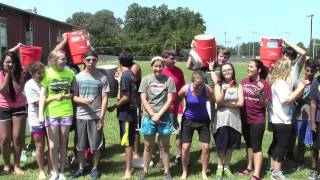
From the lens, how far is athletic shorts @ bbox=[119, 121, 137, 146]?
22.6ft

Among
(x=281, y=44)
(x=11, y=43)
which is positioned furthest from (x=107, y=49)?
(x=281, y=44)

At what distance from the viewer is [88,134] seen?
687cm

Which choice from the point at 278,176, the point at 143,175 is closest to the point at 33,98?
the point at 143,175

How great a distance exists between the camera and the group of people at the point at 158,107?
6.63 metres

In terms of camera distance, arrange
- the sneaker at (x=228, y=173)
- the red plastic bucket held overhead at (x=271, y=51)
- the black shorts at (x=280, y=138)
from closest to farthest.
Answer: the black shorts at (x=280, y=138) < the sneaker at (x=228, y=173) < the red plastic bucket held overhead at (x=271, y=51)

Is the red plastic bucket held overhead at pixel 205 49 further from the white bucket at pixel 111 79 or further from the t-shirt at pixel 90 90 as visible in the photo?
the t-shirt at pixel 90 90

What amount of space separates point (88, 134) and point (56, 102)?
0.72m

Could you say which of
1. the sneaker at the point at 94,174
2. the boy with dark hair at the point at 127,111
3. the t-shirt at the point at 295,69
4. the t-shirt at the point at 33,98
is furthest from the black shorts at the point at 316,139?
the t-shirt at the point at 33,98

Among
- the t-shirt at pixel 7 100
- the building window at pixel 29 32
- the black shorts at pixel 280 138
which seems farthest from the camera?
the building window at pixel 29 32

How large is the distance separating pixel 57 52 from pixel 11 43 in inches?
1673

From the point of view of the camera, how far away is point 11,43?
4669cm

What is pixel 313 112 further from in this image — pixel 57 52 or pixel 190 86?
pixel 57 52

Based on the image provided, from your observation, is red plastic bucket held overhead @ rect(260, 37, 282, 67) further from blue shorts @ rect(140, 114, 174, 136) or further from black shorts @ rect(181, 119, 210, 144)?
blue shorts @ rect(140, 114, 174, 136)

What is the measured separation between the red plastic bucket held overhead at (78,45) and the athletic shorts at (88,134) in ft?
3.96
